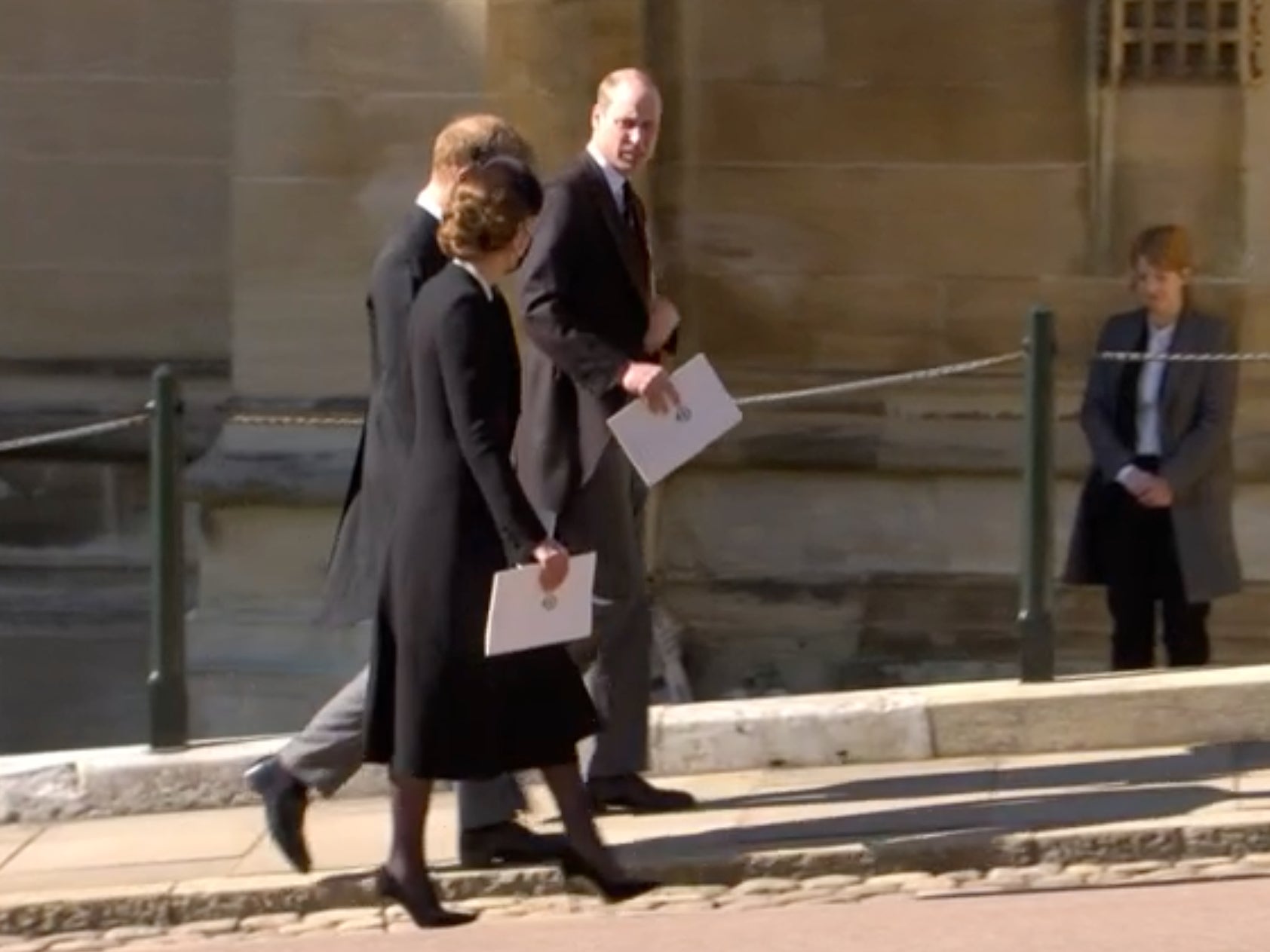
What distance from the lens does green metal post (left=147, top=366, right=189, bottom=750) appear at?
829 cm

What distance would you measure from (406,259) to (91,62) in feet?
17.0

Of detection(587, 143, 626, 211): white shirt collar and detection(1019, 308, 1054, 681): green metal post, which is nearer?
detection(587, 143, 626, 211): white shirt collar

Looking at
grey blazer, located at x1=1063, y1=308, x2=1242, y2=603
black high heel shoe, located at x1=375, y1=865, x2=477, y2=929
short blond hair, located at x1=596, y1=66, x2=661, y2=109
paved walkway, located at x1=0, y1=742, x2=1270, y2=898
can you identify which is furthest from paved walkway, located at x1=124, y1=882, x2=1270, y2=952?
grey blazer, located at x1=1063, y1=308, x2=1242, y2=603

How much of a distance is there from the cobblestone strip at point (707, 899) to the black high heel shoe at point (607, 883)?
0.14m

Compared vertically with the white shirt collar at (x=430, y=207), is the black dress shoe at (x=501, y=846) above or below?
below

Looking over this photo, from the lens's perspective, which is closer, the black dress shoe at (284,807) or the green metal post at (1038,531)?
the black dress shoe at (284,807)

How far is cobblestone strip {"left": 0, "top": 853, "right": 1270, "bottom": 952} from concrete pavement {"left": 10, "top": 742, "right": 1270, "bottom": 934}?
3 centimetres

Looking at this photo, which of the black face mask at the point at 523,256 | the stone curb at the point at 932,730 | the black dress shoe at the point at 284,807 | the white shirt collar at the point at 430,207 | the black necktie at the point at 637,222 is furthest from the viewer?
the stone curb at the point at 932,730

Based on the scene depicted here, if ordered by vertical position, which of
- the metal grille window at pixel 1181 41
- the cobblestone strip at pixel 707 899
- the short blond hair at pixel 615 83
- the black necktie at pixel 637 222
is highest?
the metal grille window at pixel 1181 41

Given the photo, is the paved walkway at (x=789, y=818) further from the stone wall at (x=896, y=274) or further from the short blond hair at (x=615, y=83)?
the stone wall at (x=896, y=274)

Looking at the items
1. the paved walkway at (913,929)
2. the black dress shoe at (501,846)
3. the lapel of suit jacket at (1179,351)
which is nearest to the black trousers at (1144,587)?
the lapel of suit jacket at (1179,351)

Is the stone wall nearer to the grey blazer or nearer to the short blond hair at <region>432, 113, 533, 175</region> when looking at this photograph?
the grey blazer

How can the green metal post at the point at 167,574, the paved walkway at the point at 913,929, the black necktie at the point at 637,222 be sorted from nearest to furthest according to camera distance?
1. the paved walkway at the point at 913,929
2. the black necktie at the point at 637,222
3. the green metal post at the point at 167,574

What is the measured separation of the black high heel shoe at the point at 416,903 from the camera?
706cm
